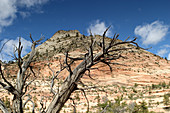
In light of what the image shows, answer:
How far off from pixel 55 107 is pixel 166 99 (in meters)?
8.45

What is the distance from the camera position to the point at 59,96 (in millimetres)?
2244

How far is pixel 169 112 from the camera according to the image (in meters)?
Result: 6.71

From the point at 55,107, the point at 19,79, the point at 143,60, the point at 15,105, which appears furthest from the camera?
the point at 143,60

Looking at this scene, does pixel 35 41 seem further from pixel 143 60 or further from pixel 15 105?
pixel 143 60

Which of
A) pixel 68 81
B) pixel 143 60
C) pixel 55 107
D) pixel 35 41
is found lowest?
pixel 55 107

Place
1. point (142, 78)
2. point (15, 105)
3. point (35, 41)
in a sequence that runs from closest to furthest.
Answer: point (15, 105), point (35, 41), point (142, 78)

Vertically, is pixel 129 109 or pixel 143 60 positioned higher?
pixel 143 60

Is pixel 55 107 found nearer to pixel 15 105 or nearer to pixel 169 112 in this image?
pixel 15 105

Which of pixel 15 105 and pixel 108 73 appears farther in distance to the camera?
pixel 108 73

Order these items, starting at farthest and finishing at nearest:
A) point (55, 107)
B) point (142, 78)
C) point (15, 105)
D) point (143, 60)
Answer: point (143, 60)
point (142, 78)
point (15, 105)
point (55, 107)

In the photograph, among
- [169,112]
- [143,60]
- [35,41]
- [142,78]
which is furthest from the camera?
[143,60]

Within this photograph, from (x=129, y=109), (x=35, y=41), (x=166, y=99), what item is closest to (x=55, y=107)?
(x=35, y=41)

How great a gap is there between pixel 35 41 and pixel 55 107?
6.33ft

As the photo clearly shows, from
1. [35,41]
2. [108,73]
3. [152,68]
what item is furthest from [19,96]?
[152,68]
